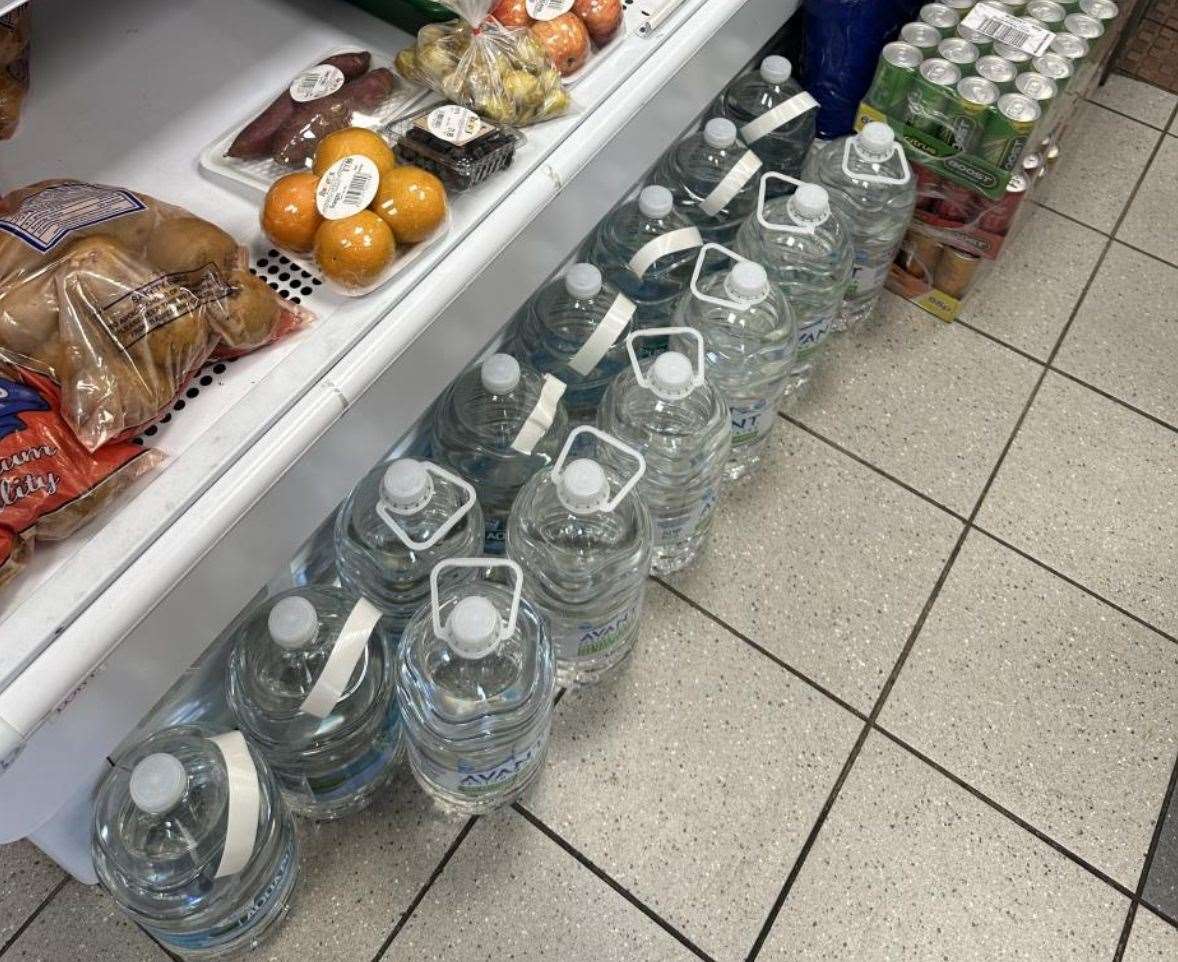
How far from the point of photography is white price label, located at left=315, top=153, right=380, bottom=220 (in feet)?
3.08

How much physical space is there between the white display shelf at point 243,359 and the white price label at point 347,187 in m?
0.08

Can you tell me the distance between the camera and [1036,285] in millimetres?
1830

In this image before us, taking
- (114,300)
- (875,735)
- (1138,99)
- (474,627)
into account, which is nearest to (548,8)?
(114,300)

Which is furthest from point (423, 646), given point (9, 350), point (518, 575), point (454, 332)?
point (9, 350)

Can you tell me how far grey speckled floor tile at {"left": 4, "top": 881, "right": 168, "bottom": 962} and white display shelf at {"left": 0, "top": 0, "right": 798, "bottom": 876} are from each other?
202 mm

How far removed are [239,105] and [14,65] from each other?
0.24 meters

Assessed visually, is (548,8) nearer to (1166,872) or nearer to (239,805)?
(239,805)

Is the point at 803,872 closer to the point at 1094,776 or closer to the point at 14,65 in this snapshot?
the point at 1094,776

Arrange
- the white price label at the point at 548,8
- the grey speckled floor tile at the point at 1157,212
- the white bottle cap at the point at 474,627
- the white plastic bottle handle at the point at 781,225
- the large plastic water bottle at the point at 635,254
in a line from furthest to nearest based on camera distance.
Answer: the grey speckled floor tile at the point at 1157,212, the large plastic water bottle at the point at 635,254, the white plastic bottle handle at the point at 781,225, the white price label at the point at 548,8, the white bottle cap at the point at 474,627

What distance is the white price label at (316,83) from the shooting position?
107 centimetres

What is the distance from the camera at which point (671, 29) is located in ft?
3.97

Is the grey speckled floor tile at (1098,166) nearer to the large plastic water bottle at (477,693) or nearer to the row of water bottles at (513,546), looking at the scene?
the row of water bottles at (513,546)

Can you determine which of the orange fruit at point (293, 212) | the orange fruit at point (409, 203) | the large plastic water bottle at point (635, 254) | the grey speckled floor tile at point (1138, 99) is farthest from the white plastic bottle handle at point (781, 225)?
the grey speckled floor tile at point (1138, 99)

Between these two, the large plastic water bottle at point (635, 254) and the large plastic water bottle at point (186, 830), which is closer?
the large plastic water bottle at point (186, 830)
